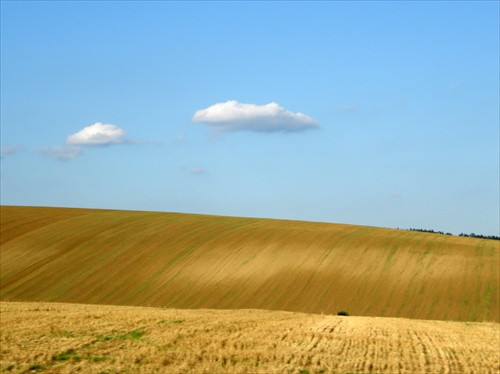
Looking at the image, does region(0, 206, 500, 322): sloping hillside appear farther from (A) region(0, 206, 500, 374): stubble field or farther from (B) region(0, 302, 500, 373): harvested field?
(B) region(0, 302, 500, 373): harvested field

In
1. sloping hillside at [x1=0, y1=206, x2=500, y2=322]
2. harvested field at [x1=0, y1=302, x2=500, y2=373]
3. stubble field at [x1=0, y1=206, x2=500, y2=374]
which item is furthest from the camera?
sloping hillside at [x1=0, y1=206, x2=500, y2=322]

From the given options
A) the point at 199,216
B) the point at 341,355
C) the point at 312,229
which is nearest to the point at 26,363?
the point at 341,355

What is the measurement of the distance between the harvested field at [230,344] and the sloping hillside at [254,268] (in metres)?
12.8

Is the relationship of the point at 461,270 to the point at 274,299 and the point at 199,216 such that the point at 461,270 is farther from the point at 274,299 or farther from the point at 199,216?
the point at 199,216

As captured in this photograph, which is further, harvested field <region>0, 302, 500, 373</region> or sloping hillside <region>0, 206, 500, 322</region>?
sloping hillside <region>0, 206, 500, 322</region>

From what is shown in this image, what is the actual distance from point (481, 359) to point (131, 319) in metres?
12.3

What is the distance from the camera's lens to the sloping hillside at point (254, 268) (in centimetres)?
4266

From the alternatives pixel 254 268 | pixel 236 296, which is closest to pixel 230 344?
pixel 236 296

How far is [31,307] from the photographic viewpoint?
104 feet

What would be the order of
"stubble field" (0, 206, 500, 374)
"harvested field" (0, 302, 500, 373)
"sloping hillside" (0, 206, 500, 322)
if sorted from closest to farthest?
1. "harvested field" (0, 302, 500, 373)
2. "stubble field" (0, 206, 500, 374)
3. "sloping hillside" (0, 206, 500, 322)

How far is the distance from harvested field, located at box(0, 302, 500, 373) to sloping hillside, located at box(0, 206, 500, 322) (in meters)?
12.8

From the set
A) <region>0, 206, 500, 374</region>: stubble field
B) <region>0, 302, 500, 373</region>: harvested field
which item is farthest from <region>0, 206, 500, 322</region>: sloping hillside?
<region>0, 302, 500, 373</region>: harvested field

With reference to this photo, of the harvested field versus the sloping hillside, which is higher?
the sloping hillside

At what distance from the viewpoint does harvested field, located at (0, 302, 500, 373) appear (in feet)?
63.0
